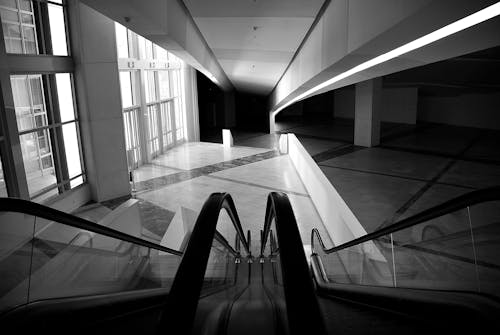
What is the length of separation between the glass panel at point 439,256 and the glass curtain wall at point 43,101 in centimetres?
938

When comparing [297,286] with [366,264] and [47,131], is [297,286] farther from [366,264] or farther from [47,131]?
[47,131]

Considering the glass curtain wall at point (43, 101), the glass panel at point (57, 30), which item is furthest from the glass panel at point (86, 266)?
the glass panel at point (57, 30)

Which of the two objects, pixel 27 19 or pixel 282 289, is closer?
pixel 282 289

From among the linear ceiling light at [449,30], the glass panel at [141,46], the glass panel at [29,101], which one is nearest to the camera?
the linear ceiling light at [449,30]

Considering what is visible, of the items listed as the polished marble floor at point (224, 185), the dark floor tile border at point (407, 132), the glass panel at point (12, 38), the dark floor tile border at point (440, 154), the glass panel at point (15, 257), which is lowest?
the polished marble floor at point (224, 185)

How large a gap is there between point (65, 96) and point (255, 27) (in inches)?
239

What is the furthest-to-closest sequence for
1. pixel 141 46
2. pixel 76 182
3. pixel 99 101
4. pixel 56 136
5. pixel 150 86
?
pixel 150 86
pixel 141 46
pixel 76 182
pixel 99 101
pixel 56 136

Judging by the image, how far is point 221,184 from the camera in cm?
1503

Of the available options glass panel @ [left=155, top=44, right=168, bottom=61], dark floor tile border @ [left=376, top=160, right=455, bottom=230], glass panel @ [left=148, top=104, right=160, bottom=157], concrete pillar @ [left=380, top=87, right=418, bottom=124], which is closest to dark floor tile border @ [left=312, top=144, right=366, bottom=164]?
dark floor tile border @ [left=376, top=160, right=455, bottom=230]

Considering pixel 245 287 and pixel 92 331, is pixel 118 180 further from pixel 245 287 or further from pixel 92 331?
pixel 92 331

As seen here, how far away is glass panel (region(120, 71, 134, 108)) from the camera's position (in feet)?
58.5

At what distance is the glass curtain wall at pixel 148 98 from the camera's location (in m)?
17.8

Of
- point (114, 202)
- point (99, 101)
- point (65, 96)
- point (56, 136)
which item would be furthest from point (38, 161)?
point (114, 202)

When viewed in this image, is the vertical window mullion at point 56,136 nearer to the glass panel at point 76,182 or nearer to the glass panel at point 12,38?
the glass panel at point 76,182
